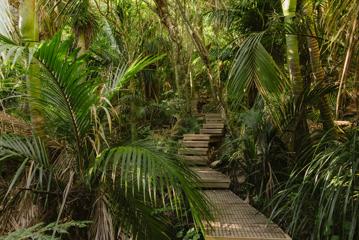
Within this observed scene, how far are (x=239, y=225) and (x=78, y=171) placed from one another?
1.44 m

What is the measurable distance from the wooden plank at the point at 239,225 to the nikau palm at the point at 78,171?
162 millimetres

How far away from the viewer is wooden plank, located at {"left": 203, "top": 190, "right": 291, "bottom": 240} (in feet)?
8.73

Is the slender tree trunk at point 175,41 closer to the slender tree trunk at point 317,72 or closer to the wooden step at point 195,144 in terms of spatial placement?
the wooden step at point 195,144

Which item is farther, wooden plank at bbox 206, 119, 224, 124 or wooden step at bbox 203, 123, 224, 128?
wooden plank at bbox 206, 119, 224, 124

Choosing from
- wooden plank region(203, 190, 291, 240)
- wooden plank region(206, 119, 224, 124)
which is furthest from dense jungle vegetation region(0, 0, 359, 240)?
wooden plank region(206, 119, 224, 124)

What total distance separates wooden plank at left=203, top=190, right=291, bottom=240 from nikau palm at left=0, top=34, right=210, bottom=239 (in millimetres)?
162

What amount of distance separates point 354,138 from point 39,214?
8.87ft

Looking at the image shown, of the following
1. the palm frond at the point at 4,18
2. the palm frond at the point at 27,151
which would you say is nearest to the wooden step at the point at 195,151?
the palm frond at the point at 27,151

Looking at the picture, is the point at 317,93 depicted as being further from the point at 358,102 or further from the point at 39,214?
the point at 39,214

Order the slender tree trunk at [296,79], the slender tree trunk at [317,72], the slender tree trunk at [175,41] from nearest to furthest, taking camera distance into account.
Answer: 1. the slender tree trunk at [296,79]
2. the slender tree trunk at [317,72]
3. the slender tree trunk at [175,41]

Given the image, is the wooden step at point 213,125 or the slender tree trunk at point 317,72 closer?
the slender tree trunk at point 317,72

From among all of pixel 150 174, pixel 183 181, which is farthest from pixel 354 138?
pixel 150 174

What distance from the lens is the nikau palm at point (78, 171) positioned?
9.01 ft

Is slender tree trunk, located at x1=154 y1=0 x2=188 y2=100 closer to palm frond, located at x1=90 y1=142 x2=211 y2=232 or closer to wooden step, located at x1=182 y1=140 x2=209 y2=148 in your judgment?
wooden step, located at x1=182 y1=140 x2=209 y2=148
